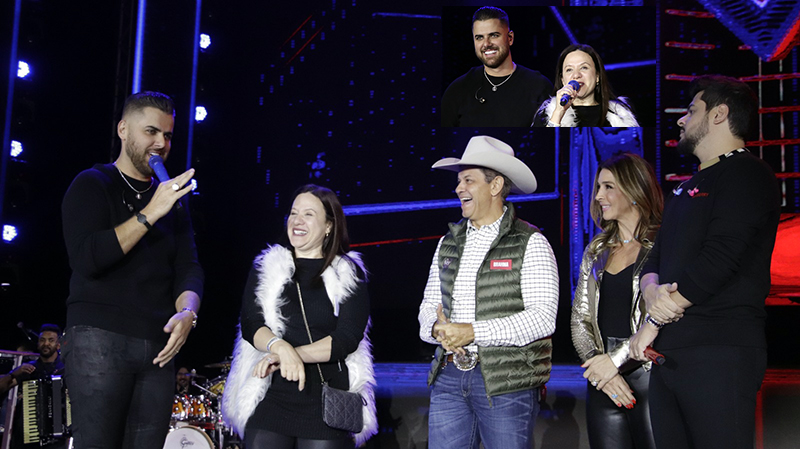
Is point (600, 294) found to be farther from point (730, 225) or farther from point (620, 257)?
point (730, 225)

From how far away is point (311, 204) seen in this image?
3.10 meters

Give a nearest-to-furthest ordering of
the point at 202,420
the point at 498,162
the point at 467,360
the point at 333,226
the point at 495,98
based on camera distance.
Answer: the point at 467,360
the point at 498,162
the point at 333,226
the point at 495,98
the point at 202,420

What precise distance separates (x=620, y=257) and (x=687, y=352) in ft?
2.87

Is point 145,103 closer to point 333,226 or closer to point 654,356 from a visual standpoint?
point 333,226

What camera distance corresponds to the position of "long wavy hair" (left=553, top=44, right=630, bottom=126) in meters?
5.25

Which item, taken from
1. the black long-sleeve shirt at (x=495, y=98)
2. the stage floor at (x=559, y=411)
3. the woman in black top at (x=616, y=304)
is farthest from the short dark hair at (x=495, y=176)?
the black long-sleeve shirt at (x=495, y=98)

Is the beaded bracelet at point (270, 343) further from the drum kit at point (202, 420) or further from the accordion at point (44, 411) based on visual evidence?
the accordion at point (44, 411)

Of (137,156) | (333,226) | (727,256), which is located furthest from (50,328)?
(727,256)

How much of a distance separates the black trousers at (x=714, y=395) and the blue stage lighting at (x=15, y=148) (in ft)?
15.0

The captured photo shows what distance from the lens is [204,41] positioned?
5.88 m

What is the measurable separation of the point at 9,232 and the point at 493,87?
3.61m

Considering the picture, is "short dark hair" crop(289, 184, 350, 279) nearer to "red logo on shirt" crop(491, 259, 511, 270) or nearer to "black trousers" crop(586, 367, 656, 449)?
"red logo on shirt" crop(491, 259, 511, 270)

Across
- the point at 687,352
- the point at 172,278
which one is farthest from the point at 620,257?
the point at 172,278

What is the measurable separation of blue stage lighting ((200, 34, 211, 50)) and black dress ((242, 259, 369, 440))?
3.47 metres
